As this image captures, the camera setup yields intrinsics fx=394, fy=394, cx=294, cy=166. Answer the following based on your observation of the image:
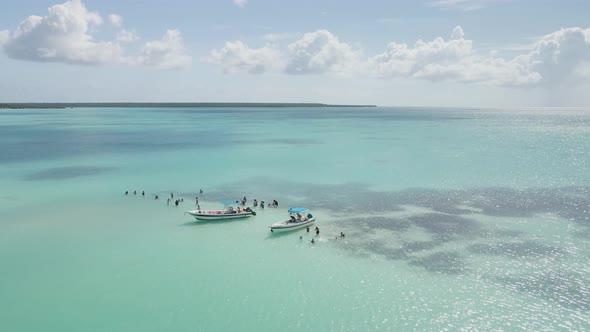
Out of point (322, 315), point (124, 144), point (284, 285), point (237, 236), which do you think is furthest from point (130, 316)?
point (124, 144)

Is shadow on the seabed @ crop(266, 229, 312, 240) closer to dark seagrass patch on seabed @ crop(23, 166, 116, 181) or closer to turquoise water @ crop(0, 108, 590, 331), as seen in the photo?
turquoise water @ crop(0, 108, 590, 331)

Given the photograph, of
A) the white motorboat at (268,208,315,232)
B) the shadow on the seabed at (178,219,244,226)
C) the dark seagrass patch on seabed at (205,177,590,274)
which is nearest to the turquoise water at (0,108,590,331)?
the dark seagrass patch on seabed at (205,177,590,274)

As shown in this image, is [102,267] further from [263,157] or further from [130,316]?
[263,157]

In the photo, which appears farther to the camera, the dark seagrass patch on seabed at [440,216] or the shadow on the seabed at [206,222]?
the shadow on the seabed at [206,222]

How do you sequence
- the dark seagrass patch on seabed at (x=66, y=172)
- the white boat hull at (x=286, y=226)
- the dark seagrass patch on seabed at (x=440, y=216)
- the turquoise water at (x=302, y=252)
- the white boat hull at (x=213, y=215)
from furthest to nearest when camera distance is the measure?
the dark seagrass patch on seabed at (x=66, y=172) → the white boat hull at (x=213, y=215) → the white boat hull at (x=286, y=226) → the dark seagrass patch on seabed at (x=440, y=216) → the turquoise water at (x=302, y=252)

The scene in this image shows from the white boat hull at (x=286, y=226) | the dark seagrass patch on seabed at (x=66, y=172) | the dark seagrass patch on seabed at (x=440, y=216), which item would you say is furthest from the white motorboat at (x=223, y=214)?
the dark seagrass patch on seabed at (x=66, y=172)

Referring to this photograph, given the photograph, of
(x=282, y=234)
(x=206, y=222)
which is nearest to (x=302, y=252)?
(x=282, y=234)

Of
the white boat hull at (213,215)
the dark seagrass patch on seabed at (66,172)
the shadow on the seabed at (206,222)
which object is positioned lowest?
the shadow on the seabed at (206,222)

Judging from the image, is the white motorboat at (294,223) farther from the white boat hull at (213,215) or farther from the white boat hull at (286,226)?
the white boat hull at (213,215)
